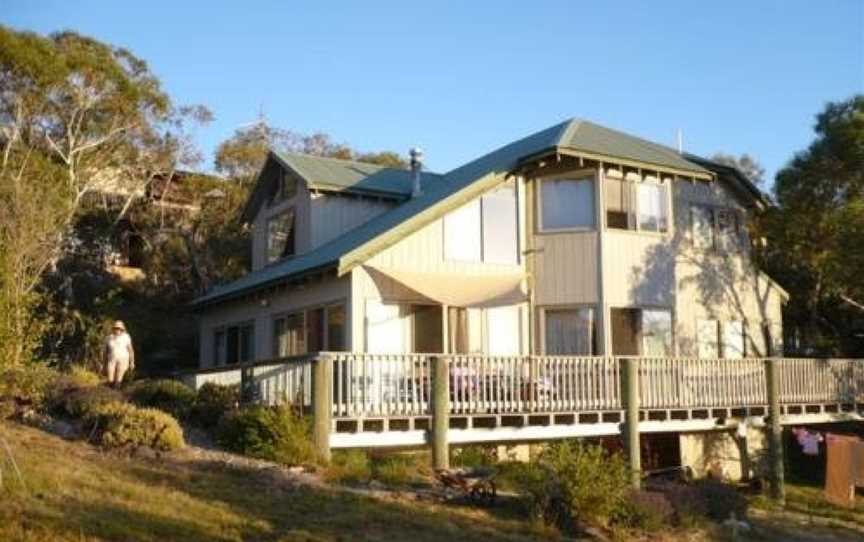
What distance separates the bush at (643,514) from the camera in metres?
14.6

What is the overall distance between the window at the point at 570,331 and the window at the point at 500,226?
5.51ft

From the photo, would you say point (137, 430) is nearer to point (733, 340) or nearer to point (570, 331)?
point (570, 331)

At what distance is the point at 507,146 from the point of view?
27453 millimetres

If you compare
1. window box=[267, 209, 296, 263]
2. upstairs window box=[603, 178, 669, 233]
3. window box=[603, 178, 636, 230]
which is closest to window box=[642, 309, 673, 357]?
upstairs window box=[603, 178, 669, 233]

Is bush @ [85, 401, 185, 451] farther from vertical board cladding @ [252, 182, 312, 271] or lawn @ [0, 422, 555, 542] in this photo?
vertical board cladding @ [252, 182, 312, 271]

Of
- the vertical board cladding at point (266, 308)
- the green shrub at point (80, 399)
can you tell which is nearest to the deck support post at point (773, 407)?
the vertical board cladding at point (266, 308)

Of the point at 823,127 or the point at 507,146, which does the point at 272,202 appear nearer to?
the point at 507,146

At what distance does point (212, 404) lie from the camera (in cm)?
1808

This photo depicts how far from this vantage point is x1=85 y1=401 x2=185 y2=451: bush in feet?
50.6

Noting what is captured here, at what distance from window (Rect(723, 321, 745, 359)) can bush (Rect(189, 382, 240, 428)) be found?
13788mm

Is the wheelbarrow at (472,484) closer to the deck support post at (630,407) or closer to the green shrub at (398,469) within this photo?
the green shrub at (398,469)

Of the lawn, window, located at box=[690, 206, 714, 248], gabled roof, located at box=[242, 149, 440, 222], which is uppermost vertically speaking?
gabled roof, located at box=[242, 149, 440, 222]

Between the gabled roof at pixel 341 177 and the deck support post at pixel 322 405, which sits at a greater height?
the gabled roof at pixel 341 177

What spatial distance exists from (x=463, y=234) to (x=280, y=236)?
7.07m
